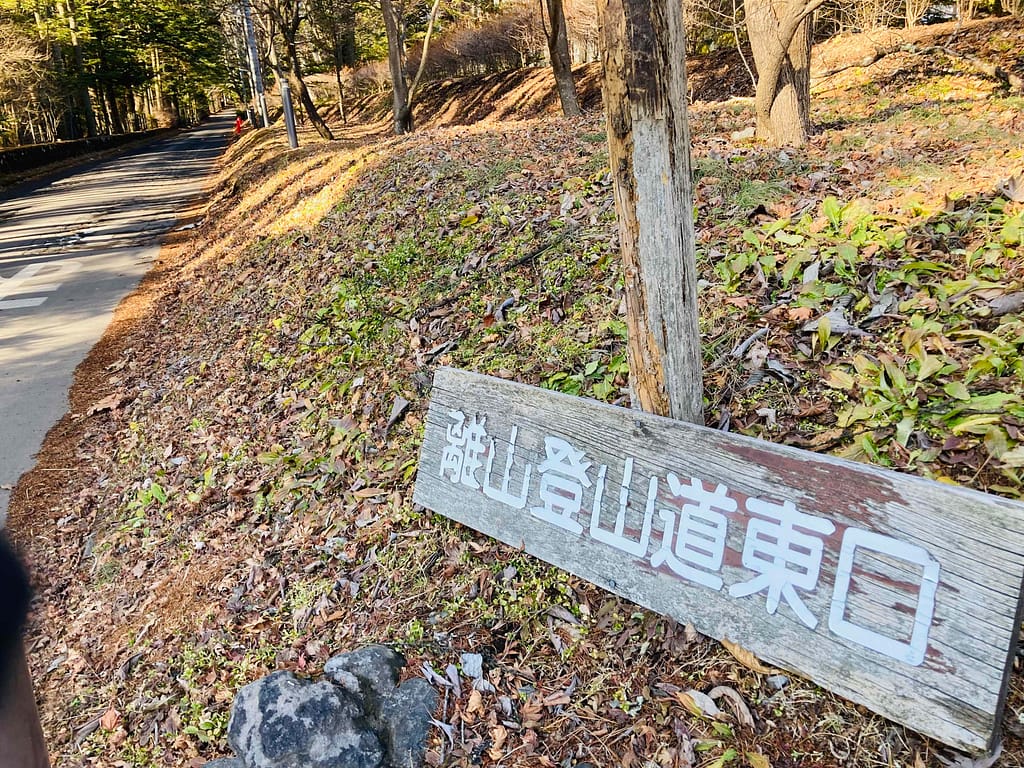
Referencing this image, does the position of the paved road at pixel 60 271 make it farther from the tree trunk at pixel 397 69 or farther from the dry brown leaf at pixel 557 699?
the tree trunk at pixel 397 69

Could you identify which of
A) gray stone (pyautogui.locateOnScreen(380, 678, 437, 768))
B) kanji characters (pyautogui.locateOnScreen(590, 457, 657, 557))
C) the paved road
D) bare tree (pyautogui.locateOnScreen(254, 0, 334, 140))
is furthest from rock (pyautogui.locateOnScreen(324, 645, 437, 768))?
bare tree (pyautogui.locateOnScreen(254, 0, 334, 140))

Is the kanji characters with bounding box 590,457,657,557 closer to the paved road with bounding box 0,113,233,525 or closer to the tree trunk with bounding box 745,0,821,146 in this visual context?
the tree trunk with bounding box 745,0,821,146

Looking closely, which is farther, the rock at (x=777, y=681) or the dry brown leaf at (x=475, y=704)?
the dry brown leaf at (x=475, y=704)

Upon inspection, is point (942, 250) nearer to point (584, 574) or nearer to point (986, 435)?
point (986, 435)

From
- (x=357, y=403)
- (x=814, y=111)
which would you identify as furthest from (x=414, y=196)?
(x=814, y=111)

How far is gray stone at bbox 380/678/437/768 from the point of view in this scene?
2.60 m

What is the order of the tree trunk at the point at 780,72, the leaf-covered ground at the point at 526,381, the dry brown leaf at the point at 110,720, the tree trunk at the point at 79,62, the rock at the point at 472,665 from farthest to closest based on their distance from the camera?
the tree trunk at the point at 79,62 → the tree trunk at the point at 780,72 → the dry brown leaf at the point at 110,720 → the rock at the point at 472,665 → the leaf-covered ground at the point at 526,381

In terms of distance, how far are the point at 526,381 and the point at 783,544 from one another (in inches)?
73.4

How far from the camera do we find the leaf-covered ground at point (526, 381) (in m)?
2.48

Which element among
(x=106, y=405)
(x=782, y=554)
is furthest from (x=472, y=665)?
(x=106, y=405)

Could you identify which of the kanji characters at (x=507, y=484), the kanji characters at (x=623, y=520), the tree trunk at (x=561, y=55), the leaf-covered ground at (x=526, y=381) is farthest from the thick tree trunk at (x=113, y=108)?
the kanji characters at (x=623, y=520)

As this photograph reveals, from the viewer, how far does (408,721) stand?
2682 millimetres

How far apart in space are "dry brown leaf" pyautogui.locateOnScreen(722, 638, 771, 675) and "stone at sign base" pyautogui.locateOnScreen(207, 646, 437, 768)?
124 centimetres

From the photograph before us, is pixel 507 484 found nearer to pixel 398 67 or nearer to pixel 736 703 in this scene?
pixel 736 703
